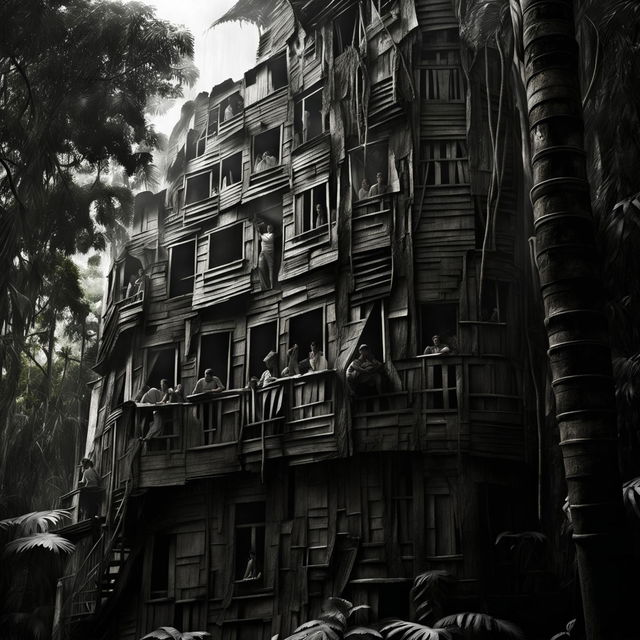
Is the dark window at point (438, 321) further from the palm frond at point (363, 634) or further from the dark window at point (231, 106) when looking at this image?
the dark window at point (231, 106)

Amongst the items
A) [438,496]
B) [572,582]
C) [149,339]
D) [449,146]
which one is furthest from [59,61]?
[572,582]

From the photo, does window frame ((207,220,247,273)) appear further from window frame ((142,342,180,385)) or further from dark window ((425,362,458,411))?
dark window ((425,362,458,411))

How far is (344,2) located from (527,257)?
865 cm

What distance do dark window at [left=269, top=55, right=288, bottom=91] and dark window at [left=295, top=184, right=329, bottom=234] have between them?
14.9 feet

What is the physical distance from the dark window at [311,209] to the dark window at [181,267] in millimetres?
4639

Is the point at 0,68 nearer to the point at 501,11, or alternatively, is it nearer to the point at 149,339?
the point at 149,339

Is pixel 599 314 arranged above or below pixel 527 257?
below

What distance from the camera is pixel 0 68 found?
21062mm

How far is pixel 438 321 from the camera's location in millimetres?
20125

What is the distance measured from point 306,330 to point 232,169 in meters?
6.27

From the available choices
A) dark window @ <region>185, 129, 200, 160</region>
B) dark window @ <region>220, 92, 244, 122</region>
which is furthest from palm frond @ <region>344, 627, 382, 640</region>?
dark window @ <region>185, 129, 200, 160</region>

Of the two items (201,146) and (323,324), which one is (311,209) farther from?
(201,146)

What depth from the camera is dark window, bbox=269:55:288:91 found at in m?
25.4

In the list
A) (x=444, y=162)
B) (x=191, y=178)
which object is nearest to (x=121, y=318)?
(x=191, y=178)
